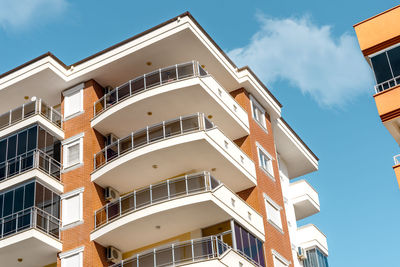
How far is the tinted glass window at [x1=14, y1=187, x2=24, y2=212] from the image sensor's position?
34.4 metres

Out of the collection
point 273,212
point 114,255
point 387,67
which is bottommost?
point 114,255

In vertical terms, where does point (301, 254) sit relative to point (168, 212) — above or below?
above

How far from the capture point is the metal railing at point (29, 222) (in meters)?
33.7

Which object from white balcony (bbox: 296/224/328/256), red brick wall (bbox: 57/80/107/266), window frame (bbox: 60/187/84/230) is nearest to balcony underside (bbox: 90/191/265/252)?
red brick wall (bbox: 57/80/107/266)

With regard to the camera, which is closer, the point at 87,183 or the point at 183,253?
the point at 183,253

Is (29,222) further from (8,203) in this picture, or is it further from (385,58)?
(385,58)

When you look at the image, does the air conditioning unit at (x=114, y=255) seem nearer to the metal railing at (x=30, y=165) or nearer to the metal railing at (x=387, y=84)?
the metal railing at (x=30, y=165)

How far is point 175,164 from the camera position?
34.9 metres

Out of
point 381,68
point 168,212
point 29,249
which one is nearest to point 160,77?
point 168,212

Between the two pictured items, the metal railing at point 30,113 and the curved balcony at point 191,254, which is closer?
the curved balcony at point 191,254

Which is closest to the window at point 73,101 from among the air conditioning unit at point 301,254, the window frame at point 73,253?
the window frame at point 73,253

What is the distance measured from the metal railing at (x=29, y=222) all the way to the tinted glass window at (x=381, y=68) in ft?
53.2

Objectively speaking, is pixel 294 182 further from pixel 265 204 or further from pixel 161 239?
pixel 161 239

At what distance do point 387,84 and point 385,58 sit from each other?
112 centimetres
